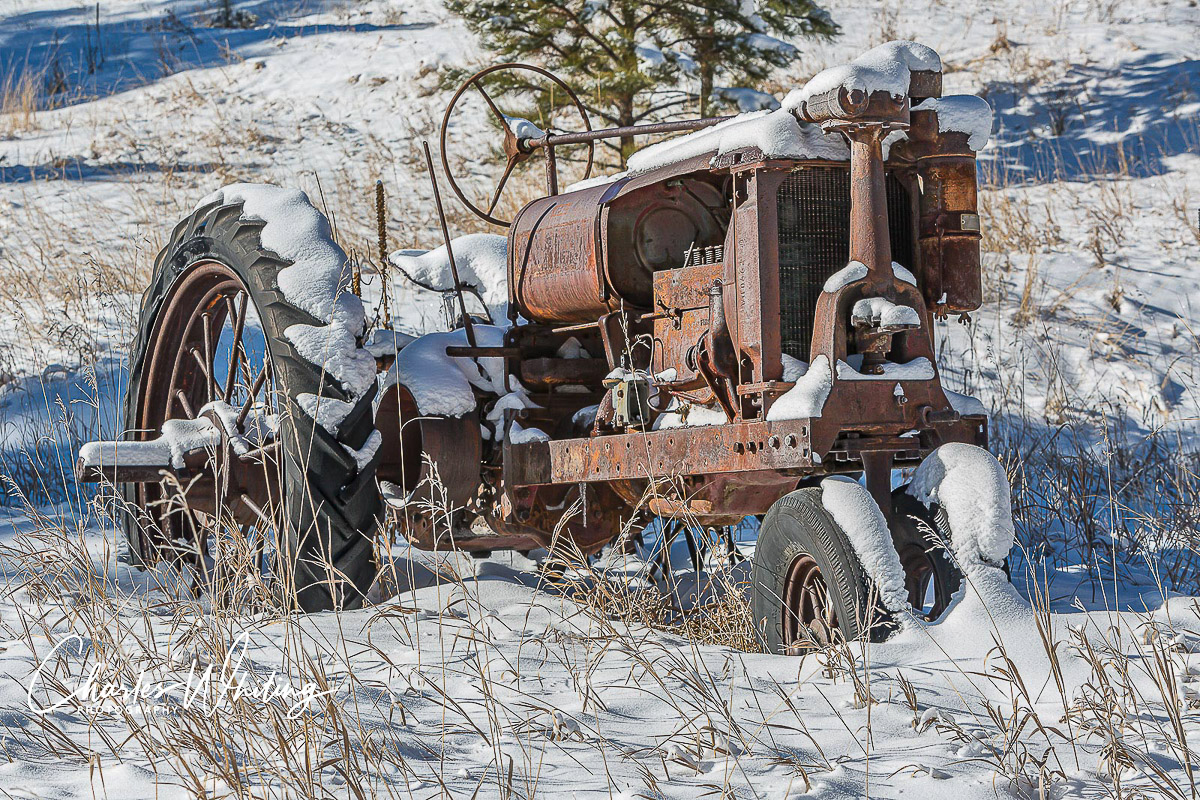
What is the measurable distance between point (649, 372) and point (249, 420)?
1431mm

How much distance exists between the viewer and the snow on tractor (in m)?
3.17

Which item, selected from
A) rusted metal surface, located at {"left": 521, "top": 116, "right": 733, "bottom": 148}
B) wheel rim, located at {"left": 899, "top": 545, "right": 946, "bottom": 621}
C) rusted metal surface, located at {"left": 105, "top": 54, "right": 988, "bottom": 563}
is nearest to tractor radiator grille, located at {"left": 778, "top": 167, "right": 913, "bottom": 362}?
rusted metal surface, located at {"left": 105, "top": 54, "right": 988, "bottom": 563}

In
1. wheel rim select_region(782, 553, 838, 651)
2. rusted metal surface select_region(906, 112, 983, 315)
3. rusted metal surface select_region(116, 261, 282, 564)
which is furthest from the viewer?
rusted metal surface select_region(116, 261, 282, 564)

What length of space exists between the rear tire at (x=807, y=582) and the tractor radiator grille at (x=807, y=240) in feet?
1.83

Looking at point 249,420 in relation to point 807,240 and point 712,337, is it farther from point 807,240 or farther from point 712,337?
point 807,240

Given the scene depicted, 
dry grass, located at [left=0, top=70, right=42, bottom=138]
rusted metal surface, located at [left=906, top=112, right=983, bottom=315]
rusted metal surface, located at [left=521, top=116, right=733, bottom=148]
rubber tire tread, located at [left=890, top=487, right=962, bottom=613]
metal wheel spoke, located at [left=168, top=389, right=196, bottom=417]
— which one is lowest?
rubber tire tread, located at [left=890, top=487, right=962, bottom=613]

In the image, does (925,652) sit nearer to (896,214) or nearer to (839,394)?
(839,394)

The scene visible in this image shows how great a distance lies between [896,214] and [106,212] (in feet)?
28.2

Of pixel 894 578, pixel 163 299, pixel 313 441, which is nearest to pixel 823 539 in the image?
pixel 894 578

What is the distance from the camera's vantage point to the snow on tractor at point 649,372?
317 centimetres

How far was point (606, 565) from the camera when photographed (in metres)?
4.82

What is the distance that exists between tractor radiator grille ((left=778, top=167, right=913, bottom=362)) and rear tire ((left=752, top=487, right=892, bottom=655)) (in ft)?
1.83

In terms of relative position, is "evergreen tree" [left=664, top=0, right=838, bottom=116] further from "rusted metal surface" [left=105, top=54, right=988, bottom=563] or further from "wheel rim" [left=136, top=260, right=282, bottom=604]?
"rusted metal surface" [left=105, top=54, right=988, bottom=563]

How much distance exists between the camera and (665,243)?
3.91m
